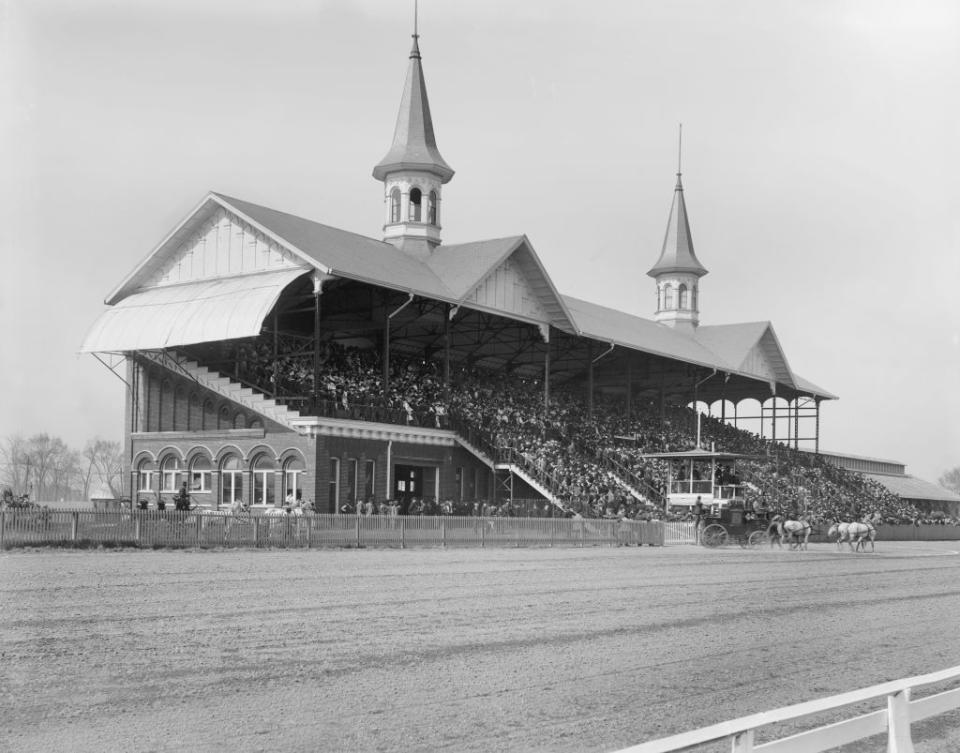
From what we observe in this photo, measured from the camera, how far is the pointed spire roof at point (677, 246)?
8250 cm

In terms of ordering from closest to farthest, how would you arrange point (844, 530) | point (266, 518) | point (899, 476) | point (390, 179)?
1. point (266, 518)
2. point (844, 530)
3. point (390, 179)
4. point (899, 476)

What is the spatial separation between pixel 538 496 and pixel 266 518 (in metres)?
19.6

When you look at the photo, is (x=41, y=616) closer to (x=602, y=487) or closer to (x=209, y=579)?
(x=209, y=579)

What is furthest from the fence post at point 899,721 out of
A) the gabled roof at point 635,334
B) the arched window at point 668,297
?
the arched window at point 668,297

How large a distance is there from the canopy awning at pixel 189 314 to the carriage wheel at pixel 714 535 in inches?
632

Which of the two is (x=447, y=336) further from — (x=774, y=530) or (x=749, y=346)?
(x=749, y=346)

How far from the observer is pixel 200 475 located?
44938mm

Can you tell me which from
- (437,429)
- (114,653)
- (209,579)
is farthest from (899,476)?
(114,653)

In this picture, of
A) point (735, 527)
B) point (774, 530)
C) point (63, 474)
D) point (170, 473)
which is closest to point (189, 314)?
point (170, 473)

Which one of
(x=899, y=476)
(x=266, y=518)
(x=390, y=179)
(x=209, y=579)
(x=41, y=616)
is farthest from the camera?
(x=899, y=476)

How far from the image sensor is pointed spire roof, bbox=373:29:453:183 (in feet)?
187

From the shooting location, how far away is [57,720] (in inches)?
370

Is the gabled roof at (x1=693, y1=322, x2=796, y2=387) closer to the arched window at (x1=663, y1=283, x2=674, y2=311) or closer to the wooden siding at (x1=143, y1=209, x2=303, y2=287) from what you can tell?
the arched window at (x1=663, y1=283, x2=674, y2=311)

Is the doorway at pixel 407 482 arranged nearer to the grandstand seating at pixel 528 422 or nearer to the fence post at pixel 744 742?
the grandstand seating at pixel 528 422
